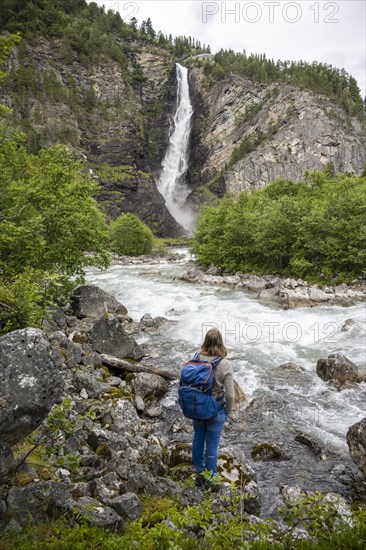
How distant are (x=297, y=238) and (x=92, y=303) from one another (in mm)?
22110

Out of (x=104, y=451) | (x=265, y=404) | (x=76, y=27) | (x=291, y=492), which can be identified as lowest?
(x=265, y=404)

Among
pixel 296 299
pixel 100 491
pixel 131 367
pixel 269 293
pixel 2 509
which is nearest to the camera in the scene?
pixel 2 509

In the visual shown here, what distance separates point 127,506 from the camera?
173 inches

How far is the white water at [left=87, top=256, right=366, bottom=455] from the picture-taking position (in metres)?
10.0

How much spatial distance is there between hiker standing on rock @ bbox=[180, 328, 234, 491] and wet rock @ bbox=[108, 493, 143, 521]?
51.8 inches

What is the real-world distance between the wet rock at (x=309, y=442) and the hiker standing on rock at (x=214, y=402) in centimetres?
358

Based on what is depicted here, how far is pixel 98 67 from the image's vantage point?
5064 inches

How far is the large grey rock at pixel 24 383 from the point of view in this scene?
384 cm

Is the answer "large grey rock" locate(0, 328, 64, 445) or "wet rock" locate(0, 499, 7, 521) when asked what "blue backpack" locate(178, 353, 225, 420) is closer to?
"large grey rock" locate(0, 328, 64, 445)

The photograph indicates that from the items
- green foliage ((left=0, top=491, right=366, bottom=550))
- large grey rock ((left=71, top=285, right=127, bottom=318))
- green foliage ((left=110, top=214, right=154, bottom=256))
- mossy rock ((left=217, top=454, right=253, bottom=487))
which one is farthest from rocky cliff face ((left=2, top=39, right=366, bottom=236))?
green foliage ((left=0, top=491, right=366, bottom=550))

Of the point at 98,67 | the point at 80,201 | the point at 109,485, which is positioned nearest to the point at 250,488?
the point at 109,485

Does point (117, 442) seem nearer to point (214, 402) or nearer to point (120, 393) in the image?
point (214, 402)

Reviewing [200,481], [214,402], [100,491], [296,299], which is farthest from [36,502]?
[296,299]

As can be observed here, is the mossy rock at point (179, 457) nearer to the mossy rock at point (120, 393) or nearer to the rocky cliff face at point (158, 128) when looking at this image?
the mossy rock at point (120, 393)
